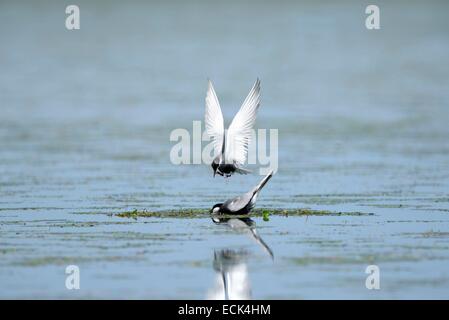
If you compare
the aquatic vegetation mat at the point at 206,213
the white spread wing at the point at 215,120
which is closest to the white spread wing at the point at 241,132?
the white spread wing at the point at 215,120

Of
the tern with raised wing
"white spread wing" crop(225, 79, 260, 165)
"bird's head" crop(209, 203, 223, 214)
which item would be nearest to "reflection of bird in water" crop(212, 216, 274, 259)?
"bird's head" crop(209, 203, 223, 214)

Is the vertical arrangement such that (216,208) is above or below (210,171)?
below

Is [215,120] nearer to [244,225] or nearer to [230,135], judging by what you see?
[230,135]

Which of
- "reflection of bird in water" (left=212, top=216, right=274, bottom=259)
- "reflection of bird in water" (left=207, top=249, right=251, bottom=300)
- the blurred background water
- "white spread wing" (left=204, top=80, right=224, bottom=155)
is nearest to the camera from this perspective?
"reflection of bird in water" (left=207, top=249, right=251, bottom=300)

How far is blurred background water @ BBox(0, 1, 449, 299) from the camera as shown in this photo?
13.2m

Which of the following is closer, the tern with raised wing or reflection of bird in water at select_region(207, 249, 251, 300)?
reflection of bird in water at select_region(207, 249, 251, 300)

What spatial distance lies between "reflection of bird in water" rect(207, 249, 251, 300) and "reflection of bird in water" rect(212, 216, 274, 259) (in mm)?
709

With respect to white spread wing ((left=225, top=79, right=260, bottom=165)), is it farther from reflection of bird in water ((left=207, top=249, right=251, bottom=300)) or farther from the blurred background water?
reflection of bird in water ((left=207, top=249, right=251, bottom=300))

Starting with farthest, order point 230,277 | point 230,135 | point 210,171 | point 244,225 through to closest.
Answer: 1. point 210,171
2. point 230,135
3. point 244,225
4. point 230,277

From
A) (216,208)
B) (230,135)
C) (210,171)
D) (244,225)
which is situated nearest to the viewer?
(244,225)

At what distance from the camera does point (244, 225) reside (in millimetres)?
15953

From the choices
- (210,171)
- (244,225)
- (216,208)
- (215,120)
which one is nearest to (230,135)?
(215,120)

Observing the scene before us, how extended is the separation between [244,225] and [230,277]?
308 centimetres
